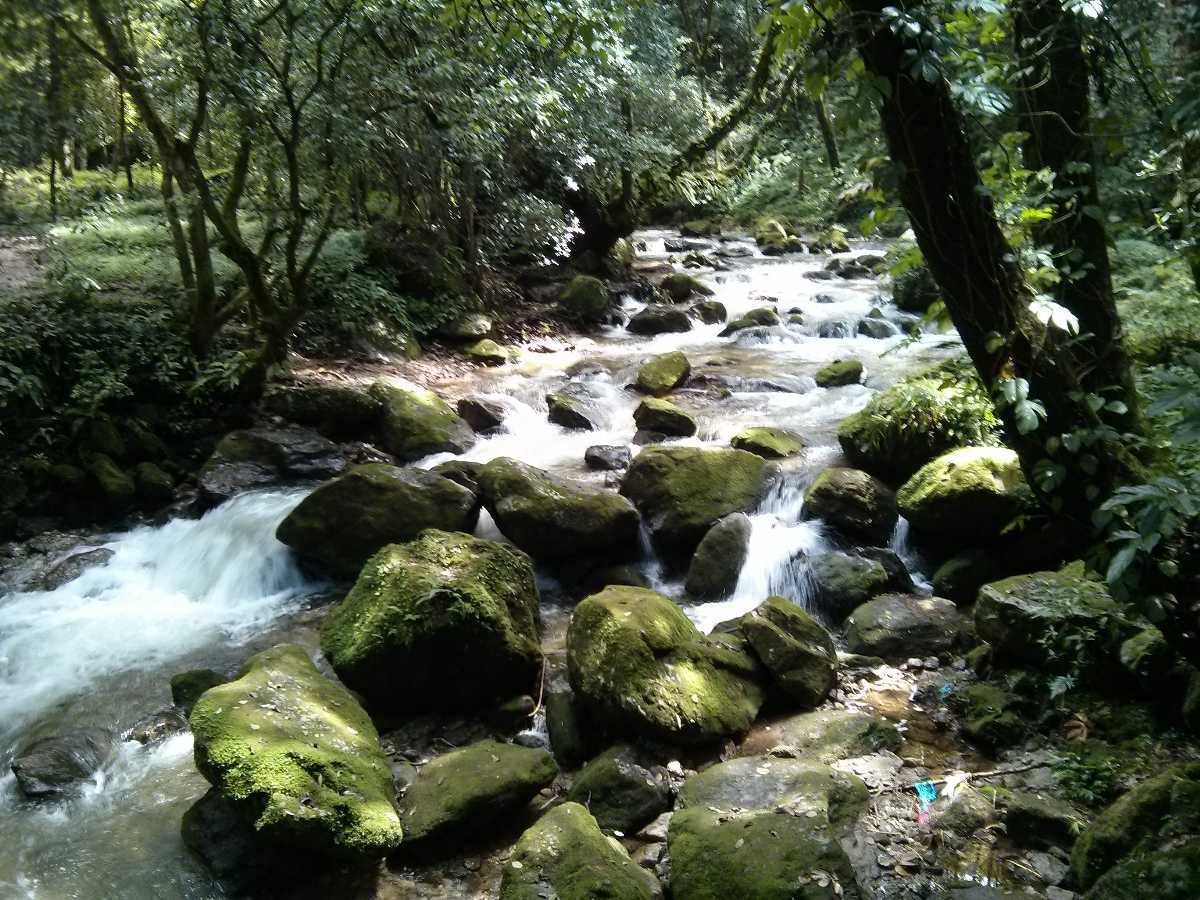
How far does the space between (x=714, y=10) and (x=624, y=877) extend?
26.4 m

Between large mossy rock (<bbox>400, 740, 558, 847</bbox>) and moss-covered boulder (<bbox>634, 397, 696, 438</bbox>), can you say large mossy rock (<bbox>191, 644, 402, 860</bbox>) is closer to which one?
large mossy rock (<bbox>400, 740, 558, 847</bbox>)

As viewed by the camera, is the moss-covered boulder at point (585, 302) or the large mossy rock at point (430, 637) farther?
the moss-covered boulder at point (585, 302)

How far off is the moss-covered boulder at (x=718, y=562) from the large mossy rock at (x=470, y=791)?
7.96ft

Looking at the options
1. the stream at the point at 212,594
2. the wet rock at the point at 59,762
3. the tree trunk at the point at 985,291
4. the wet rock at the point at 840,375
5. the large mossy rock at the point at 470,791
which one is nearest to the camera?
the tree trunk at the point at 985,291

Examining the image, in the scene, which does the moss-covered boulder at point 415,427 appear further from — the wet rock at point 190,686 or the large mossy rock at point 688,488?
the wet rock at point 190,686

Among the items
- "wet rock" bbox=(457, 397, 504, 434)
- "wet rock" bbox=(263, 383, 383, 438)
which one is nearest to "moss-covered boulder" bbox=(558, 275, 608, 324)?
"wet rock" bbox=(457, 397, 504, 434)

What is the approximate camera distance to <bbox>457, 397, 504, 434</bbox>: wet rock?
10.0 metres

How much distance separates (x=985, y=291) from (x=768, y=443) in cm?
514

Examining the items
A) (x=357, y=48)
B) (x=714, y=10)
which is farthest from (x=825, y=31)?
(x=714, y=10)

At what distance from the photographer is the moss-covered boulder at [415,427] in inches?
363

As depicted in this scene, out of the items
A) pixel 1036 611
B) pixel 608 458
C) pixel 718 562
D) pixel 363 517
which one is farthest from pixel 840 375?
pixel 1036 611

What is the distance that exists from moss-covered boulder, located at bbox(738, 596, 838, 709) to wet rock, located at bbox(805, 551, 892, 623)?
2.88 ft

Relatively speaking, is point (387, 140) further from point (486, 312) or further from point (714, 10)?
point (714, 10)

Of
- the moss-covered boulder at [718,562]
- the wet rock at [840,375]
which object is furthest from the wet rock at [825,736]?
the wet rock at [840,375]
